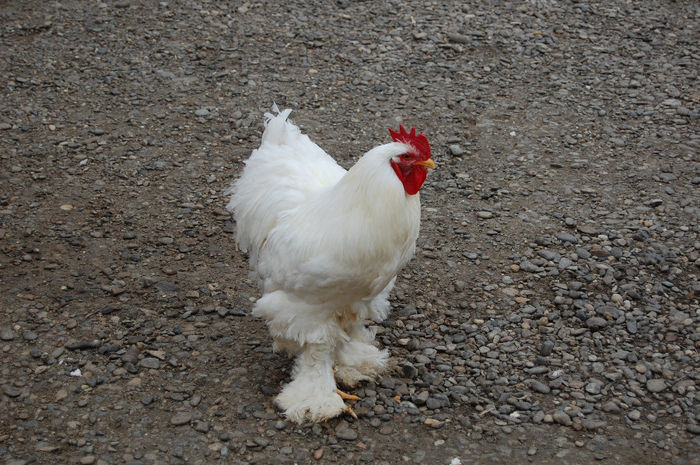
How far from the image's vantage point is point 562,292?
6.39 metres

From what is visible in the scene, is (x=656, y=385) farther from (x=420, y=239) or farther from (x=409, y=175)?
(x=420, y=239)

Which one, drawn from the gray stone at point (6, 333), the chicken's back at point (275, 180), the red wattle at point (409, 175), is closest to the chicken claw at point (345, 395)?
the chicken's back at point (275, 180)

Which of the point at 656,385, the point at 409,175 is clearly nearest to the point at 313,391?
the point at 409,175

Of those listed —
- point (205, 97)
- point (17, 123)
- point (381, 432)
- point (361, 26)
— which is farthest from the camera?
point (361, 26)

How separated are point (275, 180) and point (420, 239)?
220 centimetres

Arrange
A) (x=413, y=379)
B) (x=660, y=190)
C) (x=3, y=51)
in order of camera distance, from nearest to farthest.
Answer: (x=413, y=379), (x=660, y=190), (x=3, y=51)

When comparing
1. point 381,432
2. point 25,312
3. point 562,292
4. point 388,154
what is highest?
point 388,154

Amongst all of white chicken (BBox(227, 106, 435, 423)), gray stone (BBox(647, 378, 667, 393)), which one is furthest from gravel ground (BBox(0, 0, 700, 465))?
white chicken (BBox(227, 106, 435, 423))

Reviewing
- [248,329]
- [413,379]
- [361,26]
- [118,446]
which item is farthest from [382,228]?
[361,26]

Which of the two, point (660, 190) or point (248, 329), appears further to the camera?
point (660, 190)

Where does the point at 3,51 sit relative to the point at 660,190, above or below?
below

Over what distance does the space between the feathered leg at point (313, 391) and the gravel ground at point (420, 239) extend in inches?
4.8

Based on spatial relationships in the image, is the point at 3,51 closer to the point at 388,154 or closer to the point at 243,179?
the point at 243,179

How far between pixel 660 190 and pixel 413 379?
13.0 feet
